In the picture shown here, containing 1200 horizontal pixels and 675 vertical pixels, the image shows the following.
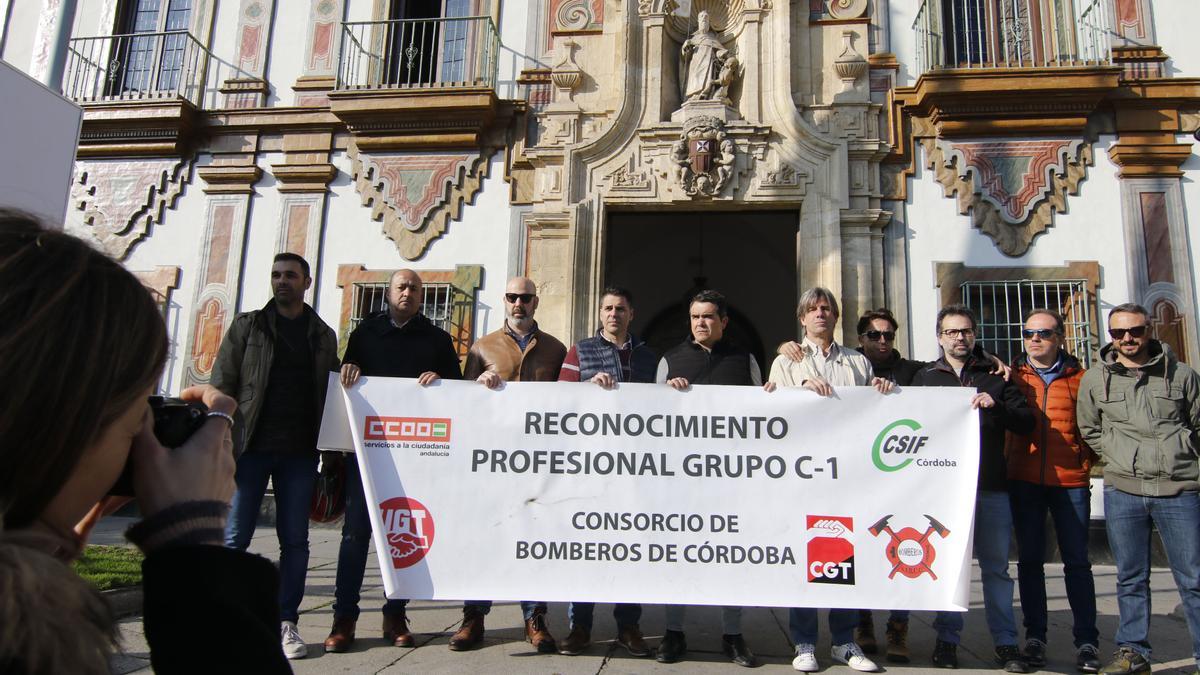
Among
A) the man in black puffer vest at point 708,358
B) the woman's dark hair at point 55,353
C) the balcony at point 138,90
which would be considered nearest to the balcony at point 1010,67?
the man in black puffer vest at point 708,358

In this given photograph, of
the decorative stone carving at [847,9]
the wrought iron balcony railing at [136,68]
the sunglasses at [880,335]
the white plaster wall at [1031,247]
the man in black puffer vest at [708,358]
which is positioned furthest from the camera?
the wrought iron balcony railing at [136,68]

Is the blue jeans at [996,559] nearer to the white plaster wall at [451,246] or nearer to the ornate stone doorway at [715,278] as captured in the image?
the white plaster wall at [451,246]

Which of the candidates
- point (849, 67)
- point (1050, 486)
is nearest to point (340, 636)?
point (1050, 486)

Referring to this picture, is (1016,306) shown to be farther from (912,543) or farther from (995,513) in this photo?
(912,543)

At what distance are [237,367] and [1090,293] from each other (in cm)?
742

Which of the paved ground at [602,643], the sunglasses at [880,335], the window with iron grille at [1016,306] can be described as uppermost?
the window with iron grille at [1016,306]

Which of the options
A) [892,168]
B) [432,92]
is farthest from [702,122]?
[432,92]

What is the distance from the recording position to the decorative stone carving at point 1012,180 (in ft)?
25.1

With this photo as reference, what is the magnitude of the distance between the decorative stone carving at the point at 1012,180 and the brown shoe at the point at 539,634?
6.17 metres

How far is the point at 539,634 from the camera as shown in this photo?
11.9 feet

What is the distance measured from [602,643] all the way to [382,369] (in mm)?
1761

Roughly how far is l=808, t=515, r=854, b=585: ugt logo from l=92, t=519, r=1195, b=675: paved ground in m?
0.44

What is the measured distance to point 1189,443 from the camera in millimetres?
3557

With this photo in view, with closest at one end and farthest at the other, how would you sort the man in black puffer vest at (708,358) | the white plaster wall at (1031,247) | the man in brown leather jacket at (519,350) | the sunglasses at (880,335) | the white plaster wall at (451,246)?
1. the man in black puffer vest at (708,358)
2. the man in brown leather jacket at (519,350)
3. the sunglasses at (880,335)
4. the white plaster wall at (1031,247)
5. the white plaster wall at (451,246)
